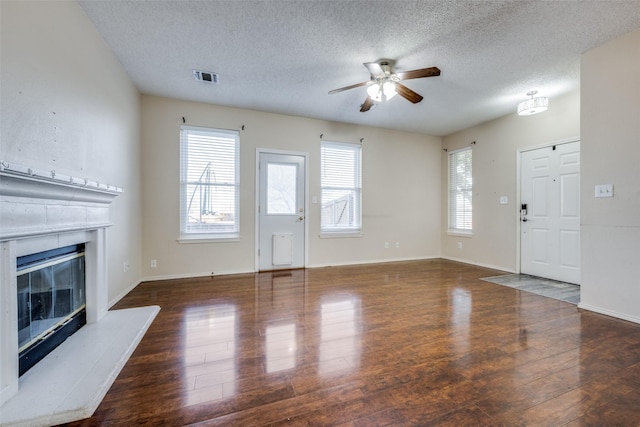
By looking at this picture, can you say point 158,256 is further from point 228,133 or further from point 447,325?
point 447,325

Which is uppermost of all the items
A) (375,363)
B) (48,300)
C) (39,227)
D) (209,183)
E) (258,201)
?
(209,183)

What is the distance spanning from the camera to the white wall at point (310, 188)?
4094 mm

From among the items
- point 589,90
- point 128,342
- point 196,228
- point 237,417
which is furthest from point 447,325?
point 196,228

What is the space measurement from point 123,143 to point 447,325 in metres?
4.10

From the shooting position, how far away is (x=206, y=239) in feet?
14.1

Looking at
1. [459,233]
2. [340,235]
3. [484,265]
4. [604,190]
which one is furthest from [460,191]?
[604,190]

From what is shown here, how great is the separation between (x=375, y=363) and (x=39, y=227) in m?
2.31

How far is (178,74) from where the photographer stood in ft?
11.1

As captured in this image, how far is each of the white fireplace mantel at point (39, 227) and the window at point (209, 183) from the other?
69.9 inches

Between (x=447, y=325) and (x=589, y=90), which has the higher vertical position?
(x=589, y=90)

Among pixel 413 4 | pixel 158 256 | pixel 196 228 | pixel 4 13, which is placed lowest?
pixel 158 256

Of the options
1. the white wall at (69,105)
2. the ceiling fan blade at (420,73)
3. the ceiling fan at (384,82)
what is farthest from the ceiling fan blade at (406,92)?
the white wall at (69,105)

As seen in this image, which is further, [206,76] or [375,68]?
[206,76]

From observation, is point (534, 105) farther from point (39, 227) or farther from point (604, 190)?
point (39, 227)
